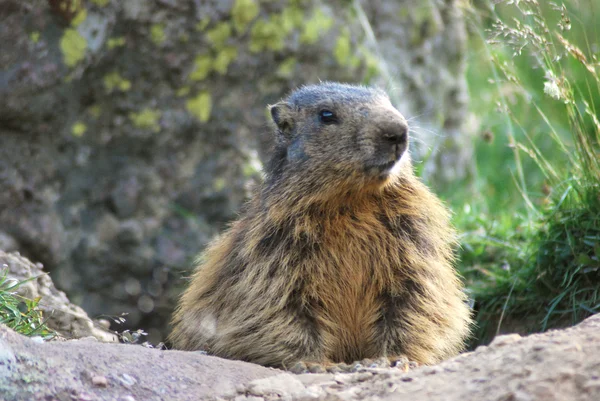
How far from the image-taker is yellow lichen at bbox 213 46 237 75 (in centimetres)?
647

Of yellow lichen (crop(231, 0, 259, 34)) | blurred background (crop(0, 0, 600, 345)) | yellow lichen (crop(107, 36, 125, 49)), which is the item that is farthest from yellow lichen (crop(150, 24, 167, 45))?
yellow lichen (crop(231, 0, 259, 34))

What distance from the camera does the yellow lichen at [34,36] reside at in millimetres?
5756

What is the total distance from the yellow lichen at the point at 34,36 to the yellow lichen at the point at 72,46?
0.57 feet

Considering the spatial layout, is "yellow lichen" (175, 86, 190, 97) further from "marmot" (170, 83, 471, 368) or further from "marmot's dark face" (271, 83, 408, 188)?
"marmot" (170, 83, 471, 368)

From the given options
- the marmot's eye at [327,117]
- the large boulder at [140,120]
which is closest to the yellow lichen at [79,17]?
the large boulder at [140,120]

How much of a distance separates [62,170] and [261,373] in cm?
320

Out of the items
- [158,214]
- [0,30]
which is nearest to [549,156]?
[158,214]

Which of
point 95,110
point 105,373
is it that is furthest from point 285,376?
point 95,110

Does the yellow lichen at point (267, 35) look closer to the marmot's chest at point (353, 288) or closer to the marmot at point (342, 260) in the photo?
the marmot at point (342, 260)

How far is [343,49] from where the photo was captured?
687 centimetres

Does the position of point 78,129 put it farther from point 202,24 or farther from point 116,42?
point 202,24

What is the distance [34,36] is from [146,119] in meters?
1.09

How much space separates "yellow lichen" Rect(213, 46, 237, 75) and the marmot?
6.81ft

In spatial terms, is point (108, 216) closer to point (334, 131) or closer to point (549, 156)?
point (334, 131)
